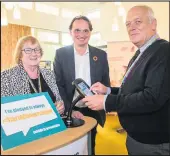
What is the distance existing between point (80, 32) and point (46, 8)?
20.8 feet

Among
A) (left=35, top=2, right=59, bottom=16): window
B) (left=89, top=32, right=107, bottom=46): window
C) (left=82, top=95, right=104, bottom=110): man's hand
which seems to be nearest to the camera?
(left=82, top=95, right=104, bottom=110): man's hand

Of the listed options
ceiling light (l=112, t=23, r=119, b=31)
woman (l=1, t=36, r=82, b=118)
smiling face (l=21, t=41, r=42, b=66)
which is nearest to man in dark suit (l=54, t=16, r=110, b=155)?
woman (l=1, t=36, r=82, b=118)

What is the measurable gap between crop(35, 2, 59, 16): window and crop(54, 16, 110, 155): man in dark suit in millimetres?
5940

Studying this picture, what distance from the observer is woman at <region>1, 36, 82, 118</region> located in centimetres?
206

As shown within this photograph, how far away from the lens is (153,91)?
141 cm

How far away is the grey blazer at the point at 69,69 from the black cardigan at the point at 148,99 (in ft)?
2.94

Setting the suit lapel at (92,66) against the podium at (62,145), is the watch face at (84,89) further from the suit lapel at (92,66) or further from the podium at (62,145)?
the suit lapel at (92,66)

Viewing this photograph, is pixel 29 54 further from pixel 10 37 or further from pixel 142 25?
pixel 10 37

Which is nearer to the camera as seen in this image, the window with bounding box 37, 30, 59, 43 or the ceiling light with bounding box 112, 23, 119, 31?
the ceiling light with bounding box 112, 23, 119, 31

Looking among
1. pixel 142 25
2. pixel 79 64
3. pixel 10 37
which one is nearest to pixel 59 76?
pixel 79 64

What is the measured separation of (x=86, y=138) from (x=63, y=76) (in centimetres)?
107

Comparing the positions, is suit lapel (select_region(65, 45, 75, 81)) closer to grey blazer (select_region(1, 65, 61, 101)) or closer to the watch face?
grey blazer (select_region(1, 65, 61, 101))

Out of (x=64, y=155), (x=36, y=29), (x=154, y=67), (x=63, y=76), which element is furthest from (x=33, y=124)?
(x=36, y=29)

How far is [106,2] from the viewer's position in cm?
751
